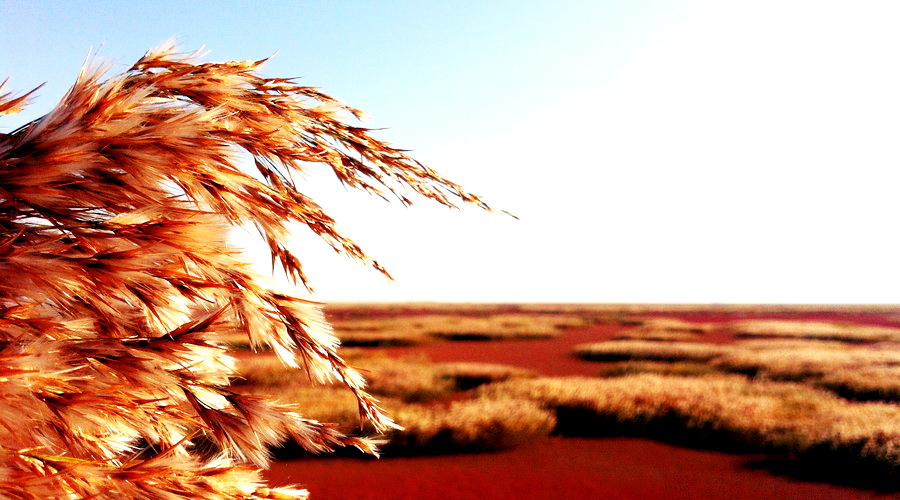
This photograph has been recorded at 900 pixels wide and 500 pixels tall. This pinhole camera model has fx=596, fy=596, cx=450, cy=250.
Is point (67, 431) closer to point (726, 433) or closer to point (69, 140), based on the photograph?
point (69, 140)

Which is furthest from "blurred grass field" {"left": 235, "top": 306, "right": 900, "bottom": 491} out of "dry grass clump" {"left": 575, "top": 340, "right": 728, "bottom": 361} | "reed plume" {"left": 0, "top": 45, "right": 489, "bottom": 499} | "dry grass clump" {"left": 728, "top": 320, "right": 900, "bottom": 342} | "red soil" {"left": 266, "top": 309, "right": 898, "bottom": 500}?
"dry grass clump" {"left": 728, "top": 320, "right": 900, "bottom": 342}

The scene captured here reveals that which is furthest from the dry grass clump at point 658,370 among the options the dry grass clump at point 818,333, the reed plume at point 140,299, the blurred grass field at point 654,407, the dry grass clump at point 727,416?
the dry grass clump at point 818,333

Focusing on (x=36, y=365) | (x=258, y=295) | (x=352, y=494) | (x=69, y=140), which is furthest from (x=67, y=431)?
(x=352, y=494)

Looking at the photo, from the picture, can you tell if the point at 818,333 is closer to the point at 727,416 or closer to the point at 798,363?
the point at 798,363

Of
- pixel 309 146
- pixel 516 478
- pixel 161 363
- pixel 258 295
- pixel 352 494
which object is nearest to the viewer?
pixel 161 363

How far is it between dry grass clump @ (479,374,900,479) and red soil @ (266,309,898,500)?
1.58 feet

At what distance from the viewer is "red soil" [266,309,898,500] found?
561 centimetres

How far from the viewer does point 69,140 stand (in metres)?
0.99

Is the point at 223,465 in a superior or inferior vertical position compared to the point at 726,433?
superior

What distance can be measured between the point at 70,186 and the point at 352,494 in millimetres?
4964

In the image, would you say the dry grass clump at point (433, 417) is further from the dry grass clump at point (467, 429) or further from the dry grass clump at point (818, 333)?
the dry grass clump at point (818, 333)

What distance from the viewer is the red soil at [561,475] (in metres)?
5.61

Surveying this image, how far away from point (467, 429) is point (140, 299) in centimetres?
633

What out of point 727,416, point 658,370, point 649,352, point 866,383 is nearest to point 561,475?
point 727,416
